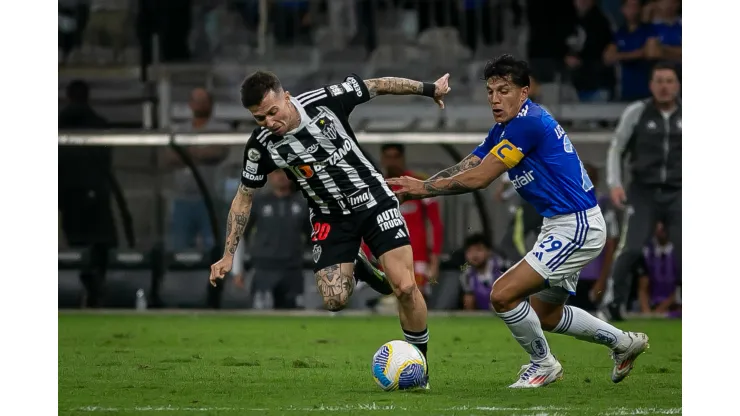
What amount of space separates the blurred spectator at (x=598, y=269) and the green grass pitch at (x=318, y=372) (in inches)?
66.3

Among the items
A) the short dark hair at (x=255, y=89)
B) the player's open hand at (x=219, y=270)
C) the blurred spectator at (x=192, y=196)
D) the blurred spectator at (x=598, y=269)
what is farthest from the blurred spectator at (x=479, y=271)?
the short dark hair at (x=255, y=89)

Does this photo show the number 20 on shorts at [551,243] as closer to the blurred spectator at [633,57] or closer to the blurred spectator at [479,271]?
the blurred spectator at [479,271]

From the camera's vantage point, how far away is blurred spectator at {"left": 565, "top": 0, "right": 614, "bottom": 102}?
1897 centimetres

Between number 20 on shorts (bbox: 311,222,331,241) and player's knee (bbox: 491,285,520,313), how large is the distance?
1248 millimetres

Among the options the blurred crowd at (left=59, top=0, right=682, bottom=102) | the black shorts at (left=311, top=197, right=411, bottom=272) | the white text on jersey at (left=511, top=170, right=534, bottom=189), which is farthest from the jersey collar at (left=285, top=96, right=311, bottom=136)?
the blurred crowd at (left=59, top=0, right=682, bottom=102)

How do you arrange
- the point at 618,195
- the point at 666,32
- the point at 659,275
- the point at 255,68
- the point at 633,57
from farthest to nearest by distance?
the point at 255,68 < the point at 633,57 < the point at 666,32 < the point at 659,275 < the point at 618,195

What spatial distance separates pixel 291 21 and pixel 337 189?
12887 mm

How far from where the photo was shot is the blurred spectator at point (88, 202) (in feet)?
59.2

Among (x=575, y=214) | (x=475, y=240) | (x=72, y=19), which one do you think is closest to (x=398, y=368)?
(x=575, y=214)

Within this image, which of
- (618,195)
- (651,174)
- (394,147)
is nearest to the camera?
(618,195)

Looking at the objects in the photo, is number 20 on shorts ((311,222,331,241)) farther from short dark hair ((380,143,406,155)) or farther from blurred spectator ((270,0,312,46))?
blurred spectator ((270,0,312,46))

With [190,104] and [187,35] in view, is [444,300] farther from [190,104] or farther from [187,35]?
[187,35]

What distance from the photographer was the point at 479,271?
658 inches

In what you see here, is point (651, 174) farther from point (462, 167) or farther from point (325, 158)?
point (325, 158)
